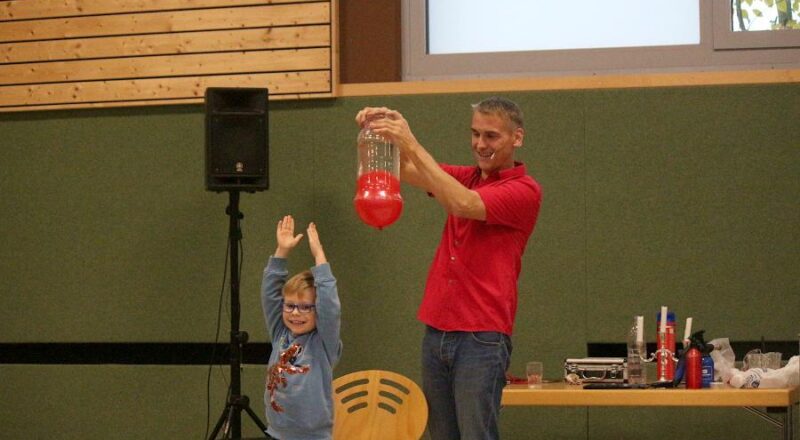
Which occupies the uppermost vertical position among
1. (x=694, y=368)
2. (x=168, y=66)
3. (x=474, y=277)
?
(x=168, y=66)

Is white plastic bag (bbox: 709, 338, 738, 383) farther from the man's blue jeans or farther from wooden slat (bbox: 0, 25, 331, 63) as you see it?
wooden slat (bbox: 0, 25, 331, 63)

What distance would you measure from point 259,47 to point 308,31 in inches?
12.1

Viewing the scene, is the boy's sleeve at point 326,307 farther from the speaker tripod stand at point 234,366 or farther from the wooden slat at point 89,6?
the wooden slat at point 89,6

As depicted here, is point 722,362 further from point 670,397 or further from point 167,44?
point 167,44

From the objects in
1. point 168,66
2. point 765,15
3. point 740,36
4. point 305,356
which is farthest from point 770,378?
point 168,66

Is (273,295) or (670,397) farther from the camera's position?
(670,397)

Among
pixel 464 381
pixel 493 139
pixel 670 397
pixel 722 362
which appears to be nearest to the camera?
pixel 464 381

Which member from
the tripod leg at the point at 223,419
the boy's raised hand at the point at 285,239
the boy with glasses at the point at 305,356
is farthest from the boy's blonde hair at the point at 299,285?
the tripod leg at the point at 223,419

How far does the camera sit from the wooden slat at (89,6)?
5.70 meters

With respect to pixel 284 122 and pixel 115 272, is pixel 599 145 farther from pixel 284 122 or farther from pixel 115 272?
pixel 115 272

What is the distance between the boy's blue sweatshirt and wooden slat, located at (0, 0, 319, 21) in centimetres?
251

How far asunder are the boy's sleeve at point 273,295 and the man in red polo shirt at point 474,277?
900 millimetres

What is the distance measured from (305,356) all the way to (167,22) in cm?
289

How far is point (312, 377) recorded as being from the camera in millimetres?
3594
